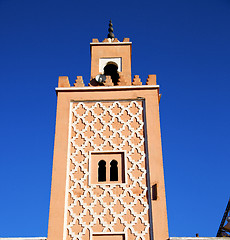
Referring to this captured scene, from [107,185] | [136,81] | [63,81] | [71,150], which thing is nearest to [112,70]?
[136,81]

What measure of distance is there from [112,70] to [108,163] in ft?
12.4

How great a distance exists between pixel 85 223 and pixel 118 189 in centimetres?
114

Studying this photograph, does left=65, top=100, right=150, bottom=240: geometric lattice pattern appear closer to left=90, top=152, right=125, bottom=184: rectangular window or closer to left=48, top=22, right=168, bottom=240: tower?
left=48, top=22, right=168, bottom=240: tower

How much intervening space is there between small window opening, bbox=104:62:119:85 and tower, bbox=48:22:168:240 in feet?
1.52

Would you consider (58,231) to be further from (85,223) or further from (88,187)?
(88,187)

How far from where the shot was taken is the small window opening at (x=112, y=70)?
12562 mm

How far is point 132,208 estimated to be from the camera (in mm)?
9281

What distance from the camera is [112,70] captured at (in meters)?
12.7

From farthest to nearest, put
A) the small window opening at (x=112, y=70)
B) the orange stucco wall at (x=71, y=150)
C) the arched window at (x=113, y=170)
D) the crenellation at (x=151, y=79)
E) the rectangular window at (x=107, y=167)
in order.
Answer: the small window opening at (x=112, y=70) < the crenellation at (x=151, y=79) < the arched window at (x=113, y=170) < the rectangular window at (x=107, y=167) < the orange stucco wall at (x=71, y=150)

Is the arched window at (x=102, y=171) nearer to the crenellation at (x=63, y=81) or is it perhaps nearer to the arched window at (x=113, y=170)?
the arched window at (x=113, y=170)

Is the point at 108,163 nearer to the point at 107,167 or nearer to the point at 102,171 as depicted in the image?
the point at 107,167

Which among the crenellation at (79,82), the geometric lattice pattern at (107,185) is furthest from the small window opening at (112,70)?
the geometric lattice pattern at (107,185)

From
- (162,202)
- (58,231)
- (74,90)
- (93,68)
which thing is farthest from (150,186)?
(93,68)

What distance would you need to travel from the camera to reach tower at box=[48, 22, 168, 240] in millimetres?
9062
